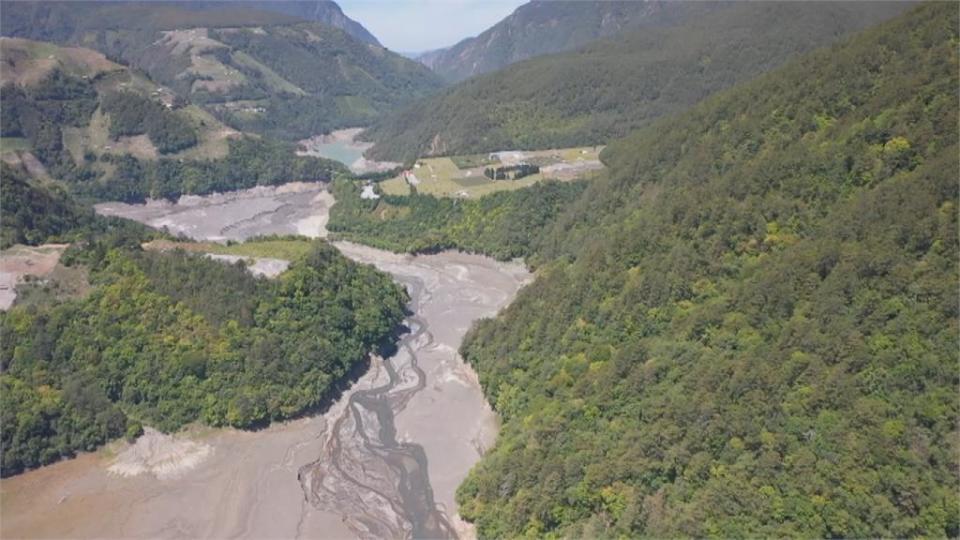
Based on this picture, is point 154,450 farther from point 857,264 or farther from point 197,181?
point 197,181

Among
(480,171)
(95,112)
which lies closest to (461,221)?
(480,171)

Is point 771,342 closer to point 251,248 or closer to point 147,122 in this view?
point 251,248

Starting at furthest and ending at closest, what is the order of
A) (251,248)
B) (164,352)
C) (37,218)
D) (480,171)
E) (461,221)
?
(480,171) → (461,221) → (251,248) → (37,218) → (164,352)

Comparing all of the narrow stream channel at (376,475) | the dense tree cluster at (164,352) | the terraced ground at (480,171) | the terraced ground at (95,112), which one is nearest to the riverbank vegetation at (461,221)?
the terraced ground at (480,171)

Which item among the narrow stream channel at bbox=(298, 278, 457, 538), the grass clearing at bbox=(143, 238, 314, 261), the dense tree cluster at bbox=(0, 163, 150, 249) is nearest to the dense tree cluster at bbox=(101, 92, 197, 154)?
the dense tree cluster at bbox=(0, 163, 150, 249)

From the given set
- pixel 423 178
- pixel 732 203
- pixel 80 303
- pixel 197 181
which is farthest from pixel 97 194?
pixel 732 203

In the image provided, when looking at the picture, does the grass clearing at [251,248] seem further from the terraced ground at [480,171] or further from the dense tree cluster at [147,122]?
the dense tree cluster at [147,122]
